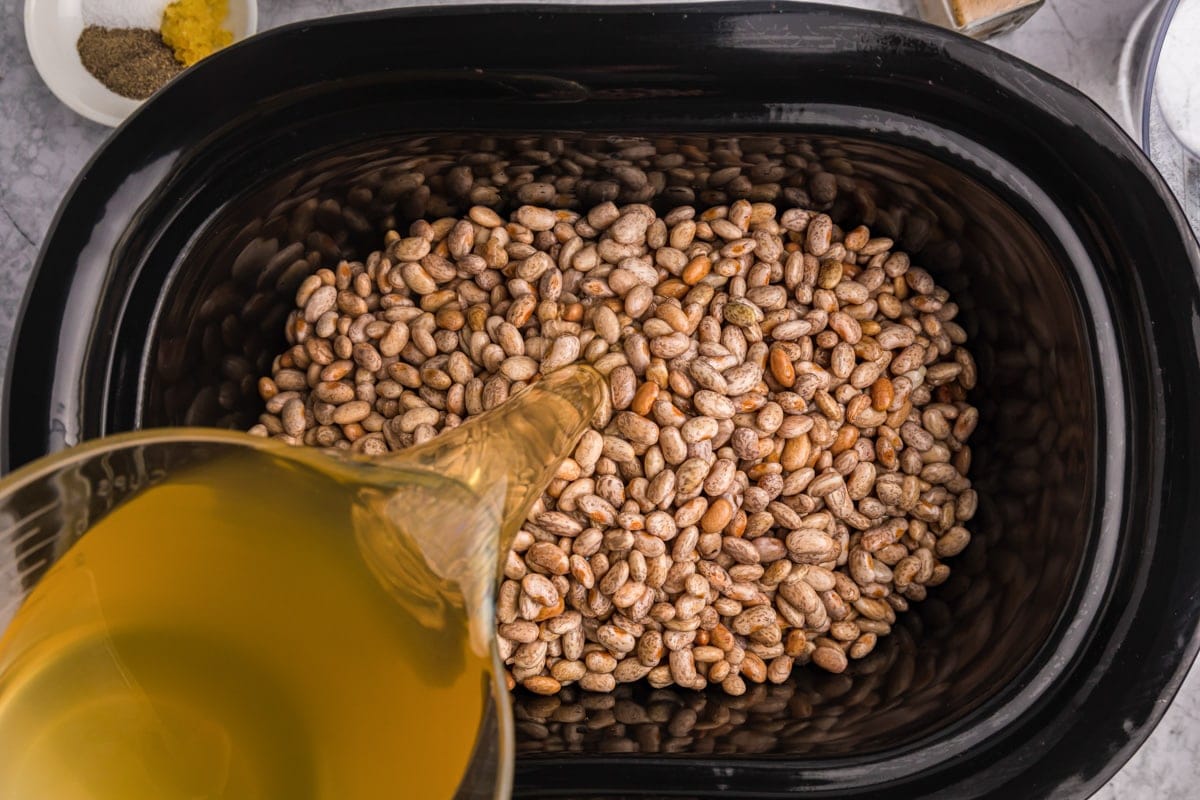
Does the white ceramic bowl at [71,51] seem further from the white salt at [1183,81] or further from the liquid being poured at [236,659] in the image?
the white salt at [1183,81]

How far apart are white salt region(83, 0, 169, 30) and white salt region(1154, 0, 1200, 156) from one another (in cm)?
89

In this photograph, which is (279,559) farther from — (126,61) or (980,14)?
(980,14)

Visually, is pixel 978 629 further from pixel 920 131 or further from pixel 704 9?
pixel 704 9

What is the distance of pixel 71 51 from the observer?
0.88m

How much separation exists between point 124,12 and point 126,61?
1.9 inches

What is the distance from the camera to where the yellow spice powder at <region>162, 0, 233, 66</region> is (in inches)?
34.3

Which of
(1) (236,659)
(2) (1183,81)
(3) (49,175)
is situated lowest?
(1) (236,659)

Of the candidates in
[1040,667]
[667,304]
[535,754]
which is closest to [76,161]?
[667,304]

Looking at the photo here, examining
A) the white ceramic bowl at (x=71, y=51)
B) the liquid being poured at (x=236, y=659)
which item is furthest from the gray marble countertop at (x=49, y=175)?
the liquid being poured at (x=236, y=659)

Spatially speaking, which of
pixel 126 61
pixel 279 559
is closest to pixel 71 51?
pixel 126 61

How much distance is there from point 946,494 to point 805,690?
0.66 feet

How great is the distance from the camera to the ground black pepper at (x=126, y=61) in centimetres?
88

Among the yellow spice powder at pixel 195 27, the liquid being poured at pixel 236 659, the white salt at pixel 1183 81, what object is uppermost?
the white salt at pixel 1183 81

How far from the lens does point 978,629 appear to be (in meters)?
0.79
